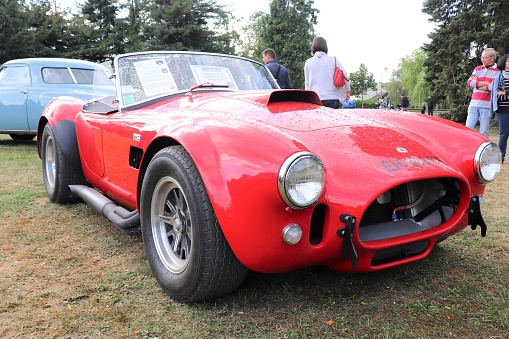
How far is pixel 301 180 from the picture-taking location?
61.7 inches

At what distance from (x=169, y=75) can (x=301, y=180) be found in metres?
1.74

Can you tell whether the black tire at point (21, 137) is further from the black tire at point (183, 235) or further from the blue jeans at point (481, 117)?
the blue jeans at point (481, 117)

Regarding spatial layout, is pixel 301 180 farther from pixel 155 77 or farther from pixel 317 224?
pixel 155 77

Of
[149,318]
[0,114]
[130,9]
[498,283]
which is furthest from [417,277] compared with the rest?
[130,9]

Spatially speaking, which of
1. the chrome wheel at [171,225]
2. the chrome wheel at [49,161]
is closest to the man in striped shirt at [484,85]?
the chrome wheel at [171,225]

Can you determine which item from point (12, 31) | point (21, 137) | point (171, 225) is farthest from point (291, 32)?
point (171, 225)

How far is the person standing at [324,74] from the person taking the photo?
4883 mm

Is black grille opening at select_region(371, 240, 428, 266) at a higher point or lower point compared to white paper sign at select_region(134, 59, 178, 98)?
lower

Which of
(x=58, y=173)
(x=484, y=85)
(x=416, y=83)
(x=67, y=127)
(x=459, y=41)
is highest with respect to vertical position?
(x=459, y=41)

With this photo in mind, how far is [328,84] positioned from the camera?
493 cm

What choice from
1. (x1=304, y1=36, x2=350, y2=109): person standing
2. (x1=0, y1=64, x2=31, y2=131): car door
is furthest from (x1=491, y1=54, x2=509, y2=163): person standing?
(x1=0, y1=64, x2=31, y2=131): car door

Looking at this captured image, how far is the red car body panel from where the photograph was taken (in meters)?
Result: 1.60

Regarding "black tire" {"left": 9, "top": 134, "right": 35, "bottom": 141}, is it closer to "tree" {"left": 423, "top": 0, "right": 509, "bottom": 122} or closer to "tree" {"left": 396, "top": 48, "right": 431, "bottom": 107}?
"tree" {"left": 423, "top": 0, "right": 509, "bottom": 122}

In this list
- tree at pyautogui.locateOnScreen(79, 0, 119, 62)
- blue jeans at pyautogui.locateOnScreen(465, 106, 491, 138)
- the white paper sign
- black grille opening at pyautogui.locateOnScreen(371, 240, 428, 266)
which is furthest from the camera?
tree at pyautogui.locateOnScreen(79, 0, 119, 62)
